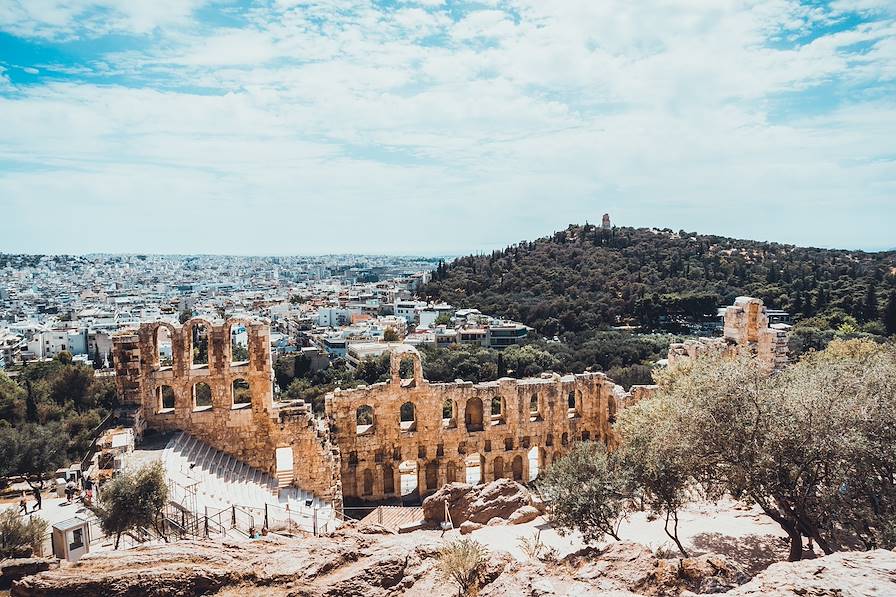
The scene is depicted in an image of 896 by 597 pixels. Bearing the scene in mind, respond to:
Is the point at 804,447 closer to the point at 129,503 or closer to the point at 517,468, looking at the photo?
the point at 129,503

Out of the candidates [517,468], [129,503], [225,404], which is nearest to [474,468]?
[517,468]

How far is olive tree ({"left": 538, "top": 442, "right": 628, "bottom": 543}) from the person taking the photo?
13938mm

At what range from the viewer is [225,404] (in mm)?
22391

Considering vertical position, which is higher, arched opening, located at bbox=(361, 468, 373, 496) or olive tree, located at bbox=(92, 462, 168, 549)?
olive tree, located at bbox=(92, 462, 168, 549)

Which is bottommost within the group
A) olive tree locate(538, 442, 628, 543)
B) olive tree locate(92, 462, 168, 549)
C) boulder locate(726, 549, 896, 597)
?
olive tree locate(538, 442, 628, 543)

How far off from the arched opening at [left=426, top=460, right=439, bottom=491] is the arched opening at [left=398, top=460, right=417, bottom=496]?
740 mm

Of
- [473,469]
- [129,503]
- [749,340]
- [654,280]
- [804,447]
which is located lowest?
[473,469]

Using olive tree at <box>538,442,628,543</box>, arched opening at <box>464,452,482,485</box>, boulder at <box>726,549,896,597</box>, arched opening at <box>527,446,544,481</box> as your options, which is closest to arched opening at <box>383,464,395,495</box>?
arched opening at <box>464,452,482,485</box>

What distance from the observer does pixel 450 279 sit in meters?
121

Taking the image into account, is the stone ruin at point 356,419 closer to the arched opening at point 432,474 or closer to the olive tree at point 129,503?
the arched opening at point 432,474

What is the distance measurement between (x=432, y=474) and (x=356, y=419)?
161 inches

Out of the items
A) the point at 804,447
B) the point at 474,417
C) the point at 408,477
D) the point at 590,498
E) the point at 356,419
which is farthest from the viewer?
the point at 408,477

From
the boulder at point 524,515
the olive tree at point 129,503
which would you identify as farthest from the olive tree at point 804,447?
the olive tree at point 129,503

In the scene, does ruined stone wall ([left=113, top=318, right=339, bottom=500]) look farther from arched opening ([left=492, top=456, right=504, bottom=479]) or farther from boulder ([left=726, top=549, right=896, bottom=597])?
boulder ([left=726, top=549, right=896, bottom=597])
